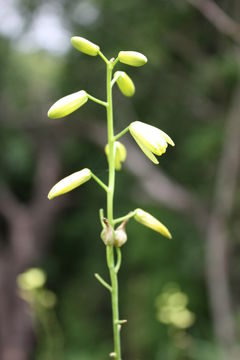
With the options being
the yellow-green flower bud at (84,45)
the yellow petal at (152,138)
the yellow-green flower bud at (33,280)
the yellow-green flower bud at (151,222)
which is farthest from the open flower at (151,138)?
the yellow-green flower bud at (33,280)

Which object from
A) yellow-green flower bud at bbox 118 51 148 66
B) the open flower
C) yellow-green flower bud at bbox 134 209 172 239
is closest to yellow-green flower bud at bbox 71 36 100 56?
yellow-green flower bud at bbox 118 51 148 66

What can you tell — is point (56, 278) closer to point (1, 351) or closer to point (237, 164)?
point (1, 351)

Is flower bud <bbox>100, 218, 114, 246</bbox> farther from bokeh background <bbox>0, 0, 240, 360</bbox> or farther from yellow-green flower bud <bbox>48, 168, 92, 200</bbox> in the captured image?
bokeh background <bbox>0, 0, 240, 360</bbox>

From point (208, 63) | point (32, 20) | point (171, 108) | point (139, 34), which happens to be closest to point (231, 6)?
point (208, 63)

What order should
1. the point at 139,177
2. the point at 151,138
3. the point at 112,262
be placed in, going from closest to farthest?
the point at 112,262, the point at 151,138, the point at 139,177

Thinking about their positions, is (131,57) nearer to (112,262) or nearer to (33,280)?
(112,262)

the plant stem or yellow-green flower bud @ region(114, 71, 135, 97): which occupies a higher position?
yellow-green flower bud @ region(114, 71, 135, 97)

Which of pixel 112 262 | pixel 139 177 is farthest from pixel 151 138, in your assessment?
pixel 139 177

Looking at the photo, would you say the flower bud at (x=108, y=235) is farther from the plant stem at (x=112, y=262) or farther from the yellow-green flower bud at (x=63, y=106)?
the yellow-green flower bud at (x=63, y=106)
